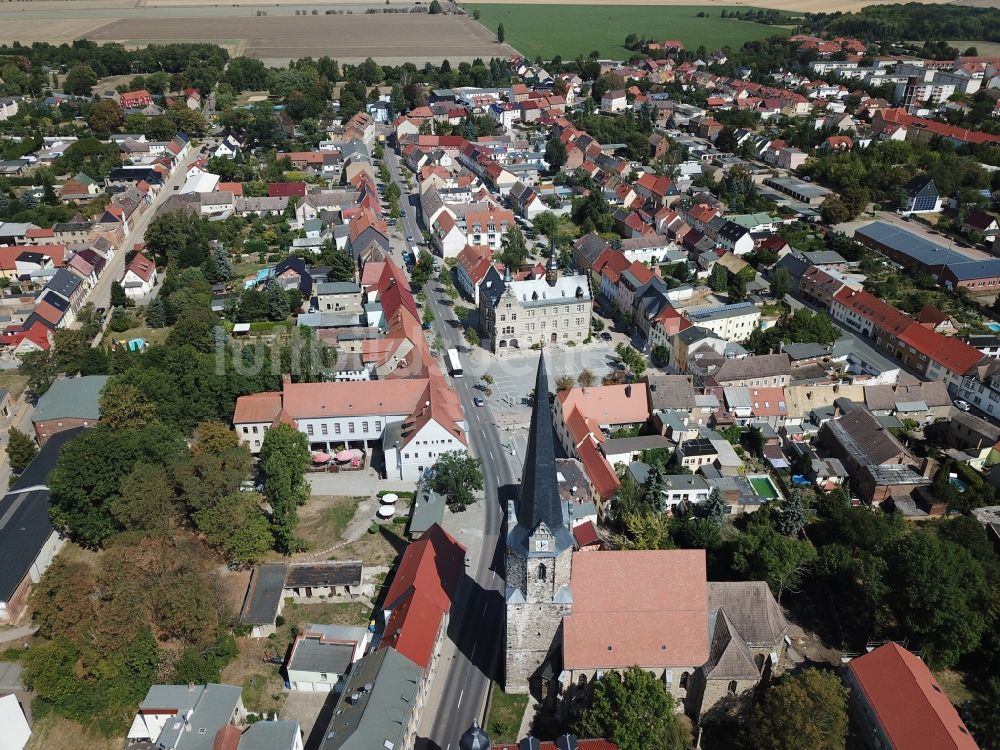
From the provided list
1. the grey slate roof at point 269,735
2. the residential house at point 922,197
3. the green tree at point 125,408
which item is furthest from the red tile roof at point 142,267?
the residential house at point 922,197

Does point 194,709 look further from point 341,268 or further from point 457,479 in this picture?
point 341,268

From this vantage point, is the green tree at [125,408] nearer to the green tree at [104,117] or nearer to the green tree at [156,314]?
the green tree at [156,314]

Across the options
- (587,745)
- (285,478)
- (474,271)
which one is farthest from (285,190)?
(587,745)

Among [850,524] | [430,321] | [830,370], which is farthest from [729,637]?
[430,321]

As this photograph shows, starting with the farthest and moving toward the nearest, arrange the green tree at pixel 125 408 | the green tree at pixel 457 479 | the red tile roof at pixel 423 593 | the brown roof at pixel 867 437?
the green tree at pixel 125 408 < the brown roof at pixel 867 437 < the green tree at pixel 457 479 < the red tile roof at pixel 423 593

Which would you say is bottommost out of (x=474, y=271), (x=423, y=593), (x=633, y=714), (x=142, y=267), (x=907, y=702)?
(x=142, y=267)
